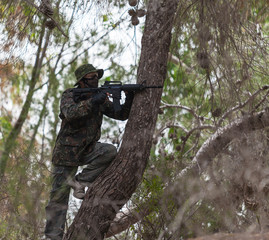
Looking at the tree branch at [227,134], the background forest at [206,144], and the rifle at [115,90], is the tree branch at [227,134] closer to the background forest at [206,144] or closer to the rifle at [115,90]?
the background forest at [206,144]

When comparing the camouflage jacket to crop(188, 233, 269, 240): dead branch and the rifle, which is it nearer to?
the rifle

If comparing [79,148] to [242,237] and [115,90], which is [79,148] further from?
[242,237]

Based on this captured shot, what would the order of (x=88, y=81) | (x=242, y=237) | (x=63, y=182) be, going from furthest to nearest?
(x=88, y=81)
(x=63, y=182)
(x=242, y=237)

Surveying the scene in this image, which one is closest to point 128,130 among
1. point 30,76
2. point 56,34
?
point 56,34

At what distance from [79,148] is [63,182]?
1.24 feet

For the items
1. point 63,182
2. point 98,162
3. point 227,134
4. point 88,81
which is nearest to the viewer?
point 98,162

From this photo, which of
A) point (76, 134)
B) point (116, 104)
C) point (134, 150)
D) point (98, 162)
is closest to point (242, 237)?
point (134, 150)

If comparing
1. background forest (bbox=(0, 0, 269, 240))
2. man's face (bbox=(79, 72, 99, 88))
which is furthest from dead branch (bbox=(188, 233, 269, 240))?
man's face (bbox=(79, 72, 99, 88))

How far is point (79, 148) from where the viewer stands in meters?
4.61

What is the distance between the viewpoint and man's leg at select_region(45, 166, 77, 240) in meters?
4.47

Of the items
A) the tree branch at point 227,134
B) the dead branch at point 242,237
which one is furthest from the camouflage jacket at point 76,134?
the dead branch at point 242,237

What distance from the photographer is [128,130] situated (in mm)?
4355

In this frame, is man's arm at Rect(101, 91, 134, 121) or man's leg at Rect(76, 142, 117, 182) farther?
man's arm at Rect(101, 91, 134, 121)

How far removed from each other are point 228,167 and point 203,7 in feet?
7.64
